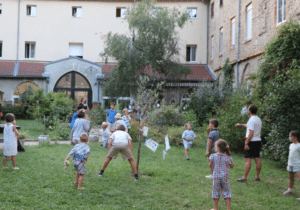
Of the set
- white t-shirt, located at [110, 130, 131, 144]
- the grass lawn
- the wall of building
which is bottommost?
the grass lawn

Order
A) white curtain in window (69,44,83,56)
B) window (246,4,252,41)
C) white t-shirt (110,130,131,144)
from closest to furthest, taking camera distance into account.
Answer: white t-shirt (110,130,131,144), window (246,4,252,41), white curtain in window (69,44,83,56)

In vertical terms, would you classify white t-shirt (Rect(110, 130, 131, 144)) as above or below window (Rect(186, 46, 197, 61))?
below

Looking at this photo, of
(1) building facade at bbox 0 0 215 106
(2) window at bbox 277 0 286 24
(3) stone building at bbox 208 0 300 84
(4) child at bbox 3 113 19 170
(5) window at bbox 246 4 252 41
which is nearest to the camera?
(4) child at bbox 3 113 19 170

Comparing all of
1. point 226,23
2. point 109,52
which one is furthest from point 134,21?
point 226,23

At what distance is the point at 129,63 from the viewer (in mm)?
19625

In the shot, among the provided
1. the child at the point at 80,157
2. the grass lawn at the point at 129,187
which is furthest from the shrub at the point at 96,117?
the child at the point at 80,157

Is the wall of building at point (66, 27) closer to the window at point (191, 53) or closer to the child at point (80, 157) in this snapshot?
the window at point (191, 53)

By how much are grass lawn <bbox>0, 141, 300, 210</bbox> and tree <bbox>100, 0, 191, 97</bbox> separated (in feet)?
37.5

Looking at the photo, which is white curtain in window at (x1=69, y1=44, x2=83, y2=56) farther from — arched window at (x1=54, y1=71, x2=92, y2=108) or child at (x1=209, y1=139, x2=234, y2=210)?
child at (x1=209, y1=139, x2=234, y2=210)

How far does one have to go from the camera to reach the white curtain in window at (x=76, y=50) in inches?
1076

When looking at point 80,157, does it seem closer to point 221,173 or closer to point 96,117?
point 221,173

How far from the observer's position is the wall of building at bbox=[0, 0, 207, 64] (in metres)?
26.8

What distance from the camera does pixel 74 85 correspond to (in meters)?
24.9

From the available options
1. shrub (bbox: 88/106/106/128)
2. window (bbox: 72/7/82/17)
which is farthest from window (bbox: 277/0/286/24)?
window (bbox: 72/7/82/17)
